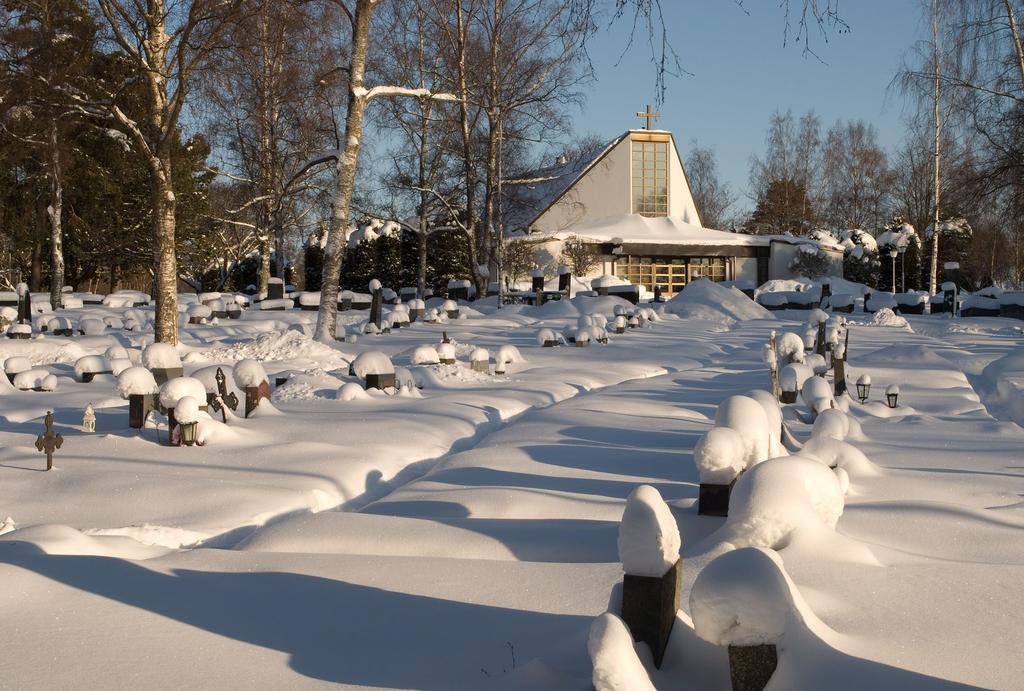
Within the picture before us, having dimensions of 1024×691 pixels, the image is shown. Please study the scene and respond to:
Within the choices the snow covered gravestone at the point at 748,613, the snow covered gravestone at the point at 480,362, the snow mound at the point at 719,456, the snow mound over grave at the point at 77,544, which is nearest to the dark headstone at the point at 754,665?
the snow covered gravestone at the point at 748,613

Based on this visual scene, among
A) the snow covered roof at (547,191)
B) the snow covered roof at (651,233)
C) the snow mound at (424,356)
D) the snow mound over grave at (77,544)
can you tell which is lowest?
the snow mound over grave at (77,544)

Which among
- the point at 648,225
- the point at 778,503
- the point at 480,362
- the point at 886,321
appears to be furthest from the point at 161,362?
the point at 648,225

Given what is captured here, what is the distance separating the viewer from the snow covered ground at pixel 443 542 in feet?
9.28

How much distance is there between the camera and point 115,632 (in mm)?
3098

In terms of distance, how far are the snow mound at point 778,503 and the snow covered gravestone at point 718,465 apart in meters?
0.76

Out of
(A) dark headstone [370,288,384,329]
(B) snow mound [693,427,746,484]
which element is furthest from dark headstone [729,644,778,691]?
(A) dark headstone [370,288,384,329]

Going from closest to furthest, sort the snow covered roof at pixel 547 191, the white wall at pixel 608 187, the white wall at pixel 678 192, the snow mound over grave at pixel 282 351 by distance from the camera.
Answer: the snow mound over grave at pixel 282 351, the snow covered roof at pixel 547 191, the white wall at pixel 608 187, the white wall at pixel 678 192

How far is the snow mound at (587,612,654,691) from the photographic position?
2348mm

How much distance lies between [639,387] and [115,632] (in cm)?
844

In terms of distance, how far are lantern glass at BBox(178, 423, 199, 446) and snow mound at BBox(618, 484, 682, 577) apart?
4.97 meters

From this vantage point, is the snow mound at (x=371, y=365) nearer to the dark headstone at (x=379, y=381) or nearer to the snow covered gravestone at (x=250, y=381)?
the dark headstone at (x=379, y=381)

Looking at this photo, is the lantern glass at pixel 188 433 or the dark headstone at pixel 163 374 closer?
the lantern glass at pixel 188 433

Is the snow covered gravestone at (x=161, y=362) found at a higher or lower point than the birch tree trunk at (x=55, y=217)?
lower

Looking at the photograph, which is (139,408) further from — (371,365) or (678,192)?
(678,192)
